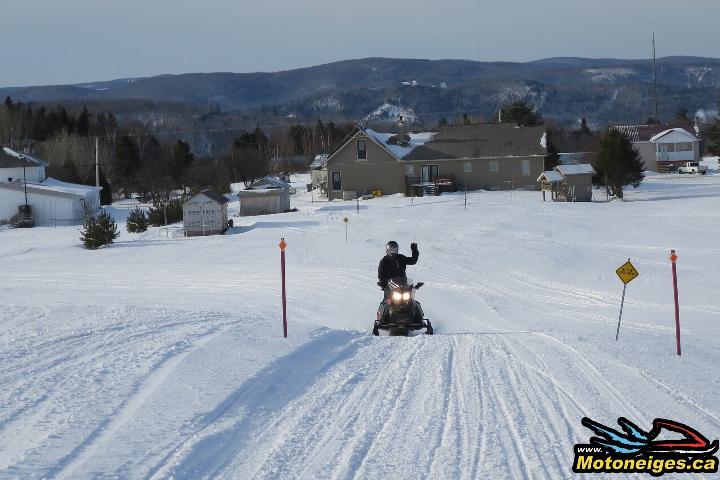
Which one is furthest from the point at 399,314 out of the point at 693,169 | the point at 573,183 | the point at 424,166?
the point at 693,169

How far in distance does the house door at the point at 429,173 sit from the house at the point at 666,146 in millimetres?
32000

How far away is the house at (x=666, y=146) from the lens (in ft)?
300

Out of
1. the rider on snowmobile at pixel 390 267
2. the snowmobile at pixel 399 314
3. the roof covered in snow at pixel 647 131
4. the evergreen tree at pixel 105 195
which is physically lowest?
the snowmobile at pixel 399 314

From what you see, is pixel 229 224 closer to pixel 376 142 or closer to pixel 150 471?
pixel 376 142

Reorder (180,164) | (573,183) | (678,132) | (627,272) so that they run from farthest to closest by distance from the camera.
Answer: (678,132), (180,164), (573,183), (627,272)

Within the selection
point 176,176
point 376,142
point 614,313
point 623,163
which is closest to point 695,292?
point 614,313

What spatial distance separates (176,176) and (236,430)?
83.4 metres

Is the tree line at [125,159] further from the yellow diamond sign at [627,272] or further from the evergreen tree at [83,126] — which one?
the yellow diamond sign at [627,272]

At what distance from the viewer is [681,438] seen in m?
7.67

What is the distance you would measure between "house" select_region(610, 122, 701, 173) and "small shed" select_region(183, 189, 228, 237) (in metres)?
57.0

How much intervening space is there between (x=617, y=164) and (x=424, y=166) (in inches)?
588

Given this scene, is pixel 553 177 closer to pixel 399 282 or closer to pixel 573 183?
pixel 573 183

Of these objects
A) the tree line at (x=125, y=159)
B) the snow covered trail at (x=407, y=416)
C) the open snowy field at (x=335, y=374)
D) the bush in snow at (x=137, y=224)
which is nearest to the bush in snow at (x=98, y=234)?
the bush in snow at (x=137, y=224)

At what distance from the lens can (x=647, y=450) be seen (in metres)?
7.28
